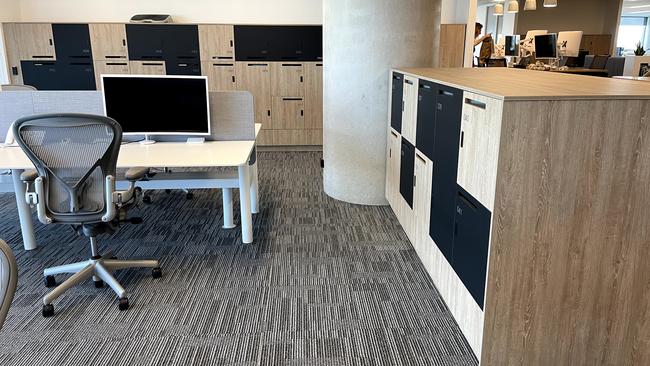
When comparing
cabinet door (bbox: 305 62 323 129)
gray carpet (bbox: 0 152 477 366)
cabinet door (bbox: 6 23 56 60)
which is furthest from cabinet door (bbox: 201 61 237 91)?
gray carpet (bbox: 0 152 477 366)

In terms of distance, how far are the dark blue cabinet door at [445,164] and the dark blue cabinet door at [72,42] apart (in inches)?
213

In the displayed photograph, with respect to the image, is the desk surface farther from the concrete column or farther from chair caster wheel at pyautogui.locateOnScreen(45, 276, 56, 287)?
the concrete column

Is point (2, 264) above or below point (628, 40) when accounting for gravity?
below

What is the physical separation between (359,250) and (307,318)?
0.94 meters

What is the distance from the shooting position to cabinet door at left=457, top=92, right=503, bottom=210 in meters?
1.76

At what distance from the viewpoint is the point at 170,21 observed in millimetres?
6391

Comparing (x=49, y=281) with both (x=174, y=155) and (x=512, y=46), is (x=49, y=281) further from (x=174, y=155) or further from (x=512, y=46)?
(x=512, y=46)

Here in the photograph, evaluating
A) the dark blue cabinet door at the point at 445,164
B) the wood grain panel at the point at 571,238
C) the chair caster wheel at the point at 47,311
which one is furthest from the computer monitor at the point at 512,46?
the chair caster wheel at the point at 47,311

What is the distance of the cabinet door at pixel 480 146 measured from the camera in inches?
69.4

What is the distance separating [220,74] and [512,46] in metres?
6.40

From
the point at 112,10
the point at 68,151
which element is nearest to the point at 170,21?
the point at 112,10

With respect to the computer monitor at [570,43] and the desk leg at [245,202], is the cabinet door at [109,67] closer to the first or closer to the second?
the desk leg at [245,202]

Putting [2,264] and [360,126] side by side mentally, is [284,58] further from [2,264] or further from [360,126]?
[2,264]

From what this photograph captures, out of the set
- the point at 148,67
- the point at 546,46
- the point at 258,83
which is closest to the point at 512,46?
the point at 546,46
